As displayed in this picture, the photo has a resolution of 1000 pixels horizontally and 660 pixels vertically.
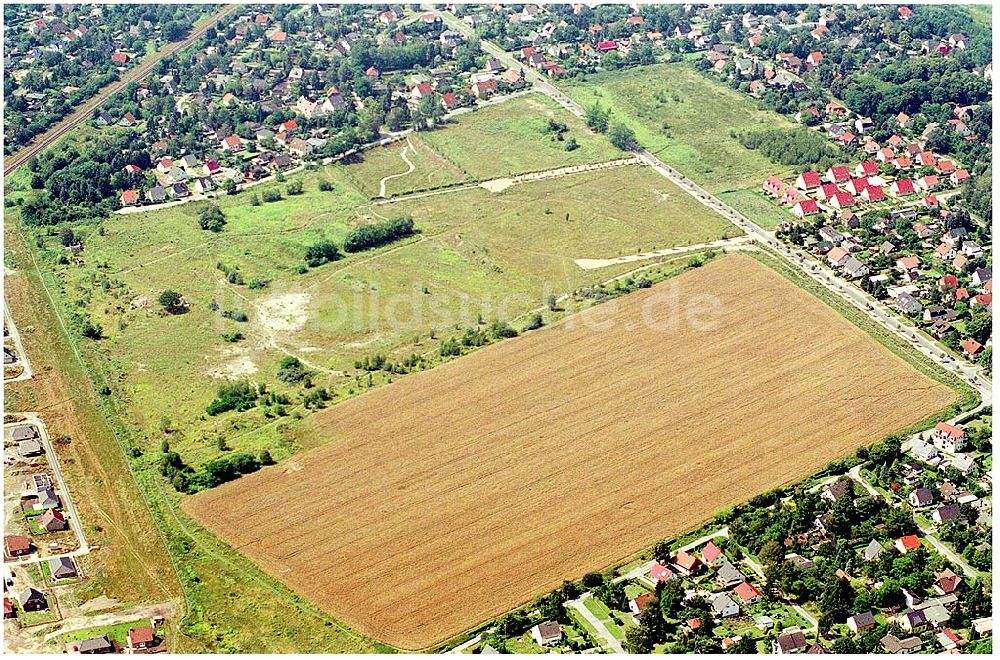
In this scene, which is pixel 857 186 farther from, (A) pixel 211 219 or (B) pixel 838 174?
(A) pixel 211 219

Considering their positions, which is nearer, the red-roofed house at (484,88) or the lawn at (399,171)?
the lawn at (399,171)

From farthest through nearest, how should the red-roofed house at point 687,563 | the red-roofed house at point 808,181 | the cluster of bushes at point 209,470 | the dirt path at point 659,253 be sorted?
the red-roofed house at point 808,181, the dirt path at point 659,253, the cluster of bushes at point 209,470, the red-roofed house at point 687,563

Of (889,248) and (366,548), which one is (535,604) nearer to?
(366,548)

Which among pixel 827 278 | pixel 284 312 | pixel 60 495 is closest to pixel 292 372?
pixel 284 312

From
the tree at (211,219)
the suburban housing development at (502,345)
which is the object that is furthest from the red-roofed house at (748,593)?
the tree at (211,219)

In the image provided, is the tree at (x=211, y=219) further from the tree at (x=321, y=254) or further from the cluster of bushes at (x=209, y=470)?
the cluster of bushes at (x=209, y=470)

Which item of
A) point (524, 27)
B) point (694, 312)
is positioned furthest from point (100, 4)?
point (694, 312)
